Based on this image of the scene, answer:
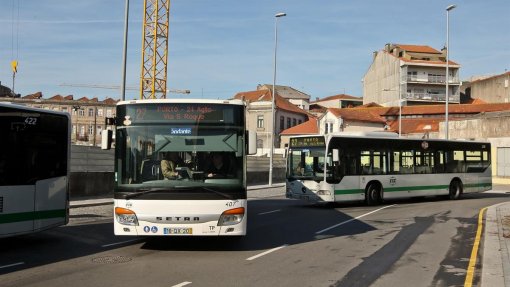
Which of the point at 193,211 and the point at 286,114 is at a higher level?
the point at 286,114

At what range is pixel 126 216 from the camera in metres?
9.21

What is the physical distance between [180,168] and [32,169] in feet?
10.1

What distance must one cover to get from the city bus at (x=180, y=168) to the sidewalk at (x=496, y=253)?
13.5ft

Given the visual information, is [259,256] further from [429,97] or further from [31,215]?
[429,97]

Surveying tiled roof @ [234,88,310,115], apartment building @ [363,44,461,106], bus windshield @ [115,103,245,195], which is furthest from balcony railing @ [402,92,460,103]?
bus windshield @ [115,103,245,195]

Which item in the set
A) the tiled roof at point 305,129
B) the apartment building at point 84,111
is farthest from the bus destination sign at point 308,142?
the apartment building at point 84,111

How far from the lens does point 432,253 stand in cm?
1016

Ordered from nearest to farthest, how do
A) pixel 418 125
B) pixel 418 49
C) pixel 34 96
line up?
pixel 418 125, pixel 418 49, pixel 34 96

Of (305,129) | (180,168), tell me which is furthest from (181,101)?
(305,129)

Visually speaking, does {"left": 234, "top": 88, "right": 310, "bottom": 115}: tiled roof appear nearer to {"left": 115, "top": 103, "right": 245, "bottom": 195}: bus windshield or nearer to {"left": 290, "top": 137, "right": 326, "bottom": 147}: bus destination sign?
{"left": 290, "top": 137, "right": 326, "bottom": 147}: bus destination sign

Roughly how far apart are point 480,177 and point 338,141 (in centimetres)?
1064

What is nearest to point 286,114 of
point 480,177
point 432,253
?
point 480,177

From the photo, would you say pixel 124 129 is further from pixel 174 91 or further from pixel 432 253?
pixel 174 91

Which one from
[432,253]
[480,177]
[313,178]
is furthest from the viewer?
[480,177]
